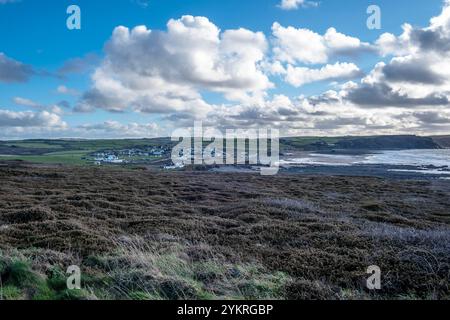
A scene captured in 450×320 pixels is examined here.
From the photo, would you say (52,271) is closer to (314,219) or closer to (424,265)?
(424,265)

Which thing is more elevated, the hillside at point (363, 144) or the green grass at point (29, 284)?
the hillside at point (363, 144)

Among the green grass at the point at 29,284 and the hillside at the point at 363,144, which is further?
the hillside at the point at 363,144

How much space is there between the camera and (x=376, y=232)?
A: 1295cm

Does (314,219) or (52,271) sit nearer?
(52,271)

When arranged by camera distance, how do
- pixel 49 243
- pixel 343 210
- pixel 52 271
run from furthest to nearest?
pixel 343 210, pixel 49 243, pixel 52 271

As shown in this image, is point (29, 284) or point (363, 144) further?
point (363, 144)

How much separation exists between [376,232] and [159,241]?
7397 mm

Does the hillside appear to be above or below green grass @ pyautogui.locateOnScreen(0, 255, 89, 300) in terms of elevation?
above

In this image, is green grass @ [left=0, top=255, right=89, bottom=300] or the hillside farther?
the hillside

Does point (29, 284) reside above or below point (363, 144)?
below
